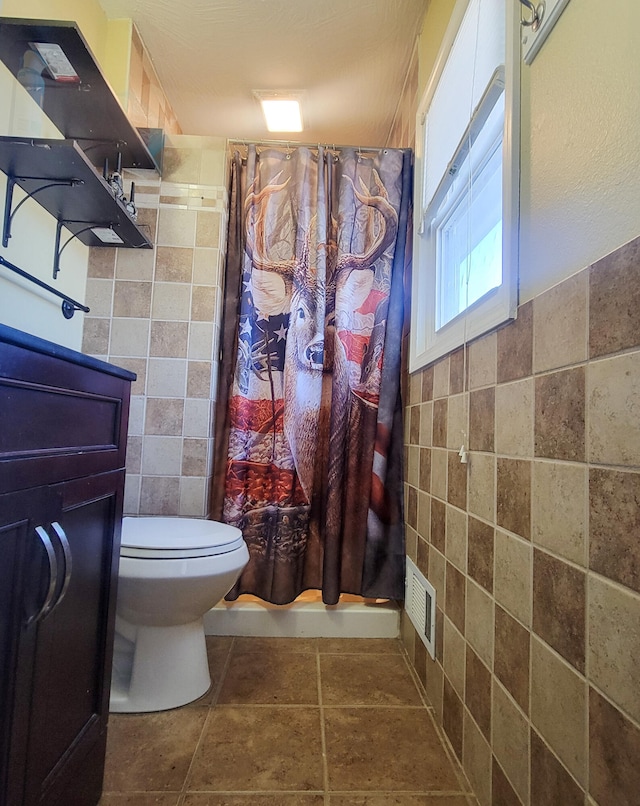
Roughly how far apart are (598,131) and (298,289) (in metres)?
1.20

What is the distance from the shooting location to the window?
0.90 m

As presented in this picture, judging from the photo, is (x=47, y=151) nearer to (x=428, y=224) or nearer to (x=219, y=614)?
(x=428, y=224)

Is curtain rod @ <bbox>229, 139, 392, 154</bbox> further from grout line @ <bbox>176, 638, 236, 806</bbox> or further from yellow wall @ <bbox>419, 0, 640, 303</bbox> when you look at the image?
grout line @ <bbox>176, 638, 236, 806</bbox>

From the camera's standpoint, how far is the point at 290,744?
1.09 m

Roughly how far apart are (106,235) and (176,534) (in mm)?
1154

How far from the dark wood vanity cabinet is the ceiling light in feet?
5.94

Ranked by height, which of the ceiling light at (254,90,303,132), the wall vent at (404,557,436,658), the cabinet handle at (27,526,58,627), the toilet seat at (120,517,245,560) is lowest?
the wall vent at (404,557,436,658)

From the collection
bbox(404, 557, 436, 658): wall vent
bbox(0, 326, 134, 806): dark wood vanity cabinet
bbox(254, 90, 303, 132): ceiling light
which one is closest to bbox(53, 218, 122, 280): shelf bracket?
bbox(0, 326, 134, 806): dark wood vanity cabinet

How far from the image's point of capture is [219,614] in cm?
165

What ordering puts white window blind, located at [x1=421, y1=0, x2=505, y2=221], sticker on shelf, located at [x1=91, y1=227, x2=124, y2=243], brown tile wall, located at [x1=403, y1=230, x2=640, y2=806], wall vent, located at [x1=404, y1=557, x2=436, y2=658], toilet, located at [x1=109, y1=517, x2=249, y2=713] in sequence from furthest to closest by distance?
sticker on shelf, located at [x1=91, y1=227, x2=124, y2=243]
wall vent, located at [x1=404, y1=557, x2=436, y2=658]
toilet, located at [x1=109, y1=517, x2=249, y2=713]
white window blind, located at [x1=421, y1=0, x2=505, y2=221]
brown tile wall, located at [x1=403, y1=230, x2=640, y2=806]

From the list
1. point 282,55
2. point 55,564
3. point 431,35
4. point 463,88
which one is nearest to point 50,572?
point 55,564

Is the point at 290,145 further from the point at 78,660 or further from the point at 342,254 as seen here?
the point at 78,660

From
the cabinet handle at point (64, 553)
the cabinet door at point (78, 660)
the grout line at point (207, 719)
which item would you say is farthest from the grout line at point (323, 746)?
the cabinet handle at point (64, 553)

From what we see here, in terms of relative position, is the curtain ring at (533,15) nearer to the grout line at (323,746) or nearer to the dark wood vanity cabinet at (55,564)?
the dark wood vanity cabinet at (55,564)
